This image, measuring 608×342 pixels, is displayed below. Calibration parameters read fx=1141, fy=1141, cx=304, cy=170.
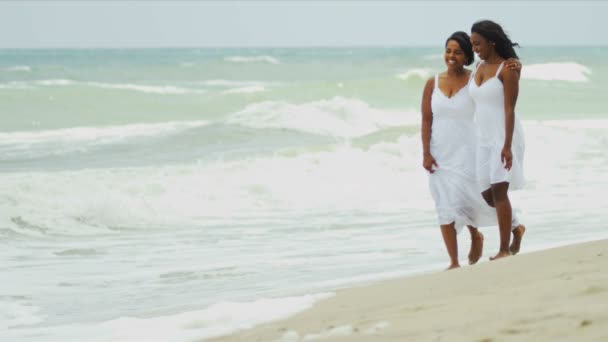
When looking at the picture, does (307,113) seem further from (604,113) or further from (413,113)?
(604,113)

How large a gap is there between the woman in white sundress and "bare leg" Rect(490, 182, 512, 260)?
5.6 inches

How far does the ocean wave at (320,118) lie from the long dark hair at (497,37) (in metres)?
16.4

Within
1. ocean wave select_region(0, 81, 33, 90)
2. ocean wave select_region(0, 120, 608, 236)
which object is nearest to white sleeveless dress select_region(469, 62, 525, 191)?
ocean wave select_region(0, 120, 608, 236)

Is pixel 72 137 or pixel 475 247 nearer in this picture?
pixel 475 247

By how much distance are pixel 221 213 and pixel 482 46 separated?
5.83 metres

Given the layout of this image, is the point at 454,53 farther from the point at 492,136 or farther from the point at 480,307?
the point at 480,307

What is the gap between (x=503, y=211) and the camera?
19.6ft

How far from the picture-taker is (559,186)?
12.2m

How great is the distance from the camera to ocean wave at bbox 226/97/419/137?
2297cm

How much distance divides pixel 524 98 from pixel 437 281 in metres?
27.7

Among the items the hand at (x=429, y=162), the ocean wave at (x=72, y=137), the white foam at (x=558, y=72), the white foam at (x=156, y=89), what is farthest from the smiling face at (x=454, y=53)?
the white foam at (x=558, y=72)

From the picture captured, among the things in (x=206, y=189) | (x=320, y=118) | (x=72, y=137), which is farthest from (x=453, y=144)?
(x=320, y=118)

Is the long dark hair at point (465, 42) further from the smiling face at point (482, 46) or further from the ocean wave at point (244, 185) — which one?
the ocean wave at point (244, 185)

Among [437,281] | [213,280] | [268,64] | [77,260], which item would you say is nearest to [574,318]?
[437,281]
